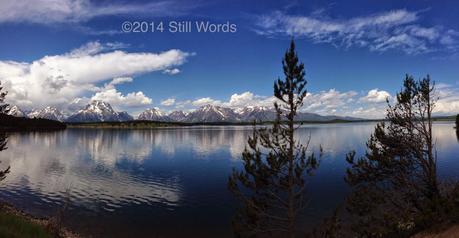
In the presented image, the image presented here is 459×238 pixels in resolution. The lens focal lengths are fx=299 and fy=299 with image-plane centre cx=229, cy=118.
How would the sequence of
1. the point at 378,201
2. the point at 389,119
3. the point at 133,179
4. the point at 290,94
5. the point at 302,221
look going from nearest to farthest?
the point at 290,94, the point at 378,201, the point at 389,119, the point at 302,221, the point at 133,179

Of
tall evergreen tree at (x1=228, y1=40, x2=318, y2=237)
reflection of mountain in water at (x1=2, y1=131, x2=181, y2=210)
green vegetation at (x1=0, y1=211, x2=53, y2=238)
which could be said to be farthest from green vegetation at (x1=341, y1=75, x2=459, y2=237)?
reflection of mountain in water at (x1=2, y1=131, x2=181, y2=210)

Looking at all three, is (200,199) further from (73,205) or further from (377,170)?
(377,170)

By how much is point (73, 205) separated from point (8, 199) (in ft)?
35.5

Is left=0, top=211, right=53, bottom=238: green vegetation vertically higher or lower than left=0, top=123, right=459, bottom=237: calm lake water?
higher

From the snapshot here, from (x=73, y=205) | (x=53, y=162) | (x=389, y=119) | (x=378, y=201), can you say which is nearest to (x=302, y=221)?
(x=378, y=201)

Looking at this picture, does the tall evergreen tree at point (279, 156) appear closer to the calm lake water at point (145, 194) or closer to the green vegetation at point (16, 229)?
the calm lake water at point (145, 194)

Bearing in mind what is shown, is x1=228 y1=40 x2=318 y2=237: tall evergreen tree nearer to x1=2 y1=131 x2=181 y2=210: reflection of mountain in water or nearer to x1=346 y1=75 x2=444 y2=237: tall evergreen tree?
x1=346 y1=75 x2=444 y2=237: tall evergreen tree

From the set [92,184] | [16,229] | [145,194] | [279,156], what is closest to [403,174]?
[279,156]

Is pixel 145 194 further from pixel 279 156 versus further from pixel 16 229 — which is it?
pixel 16 229

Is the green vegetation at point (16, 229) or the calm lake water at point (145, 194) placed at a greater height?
the green vegetation at point (16, 229)

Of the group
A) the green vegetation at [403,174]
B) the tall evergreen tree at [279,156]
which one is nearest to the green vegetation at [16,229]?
the tall evergreen tree at [279,156]

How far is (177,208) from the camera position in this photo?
37.5 metres

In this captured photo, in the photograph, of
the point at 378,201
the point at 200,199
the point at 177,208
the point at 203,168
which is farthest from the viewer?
the point at 203,168

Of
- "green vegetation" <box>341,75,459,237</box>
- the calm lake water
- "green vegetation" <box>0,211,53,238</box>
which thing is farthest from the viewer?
the calm lake water
